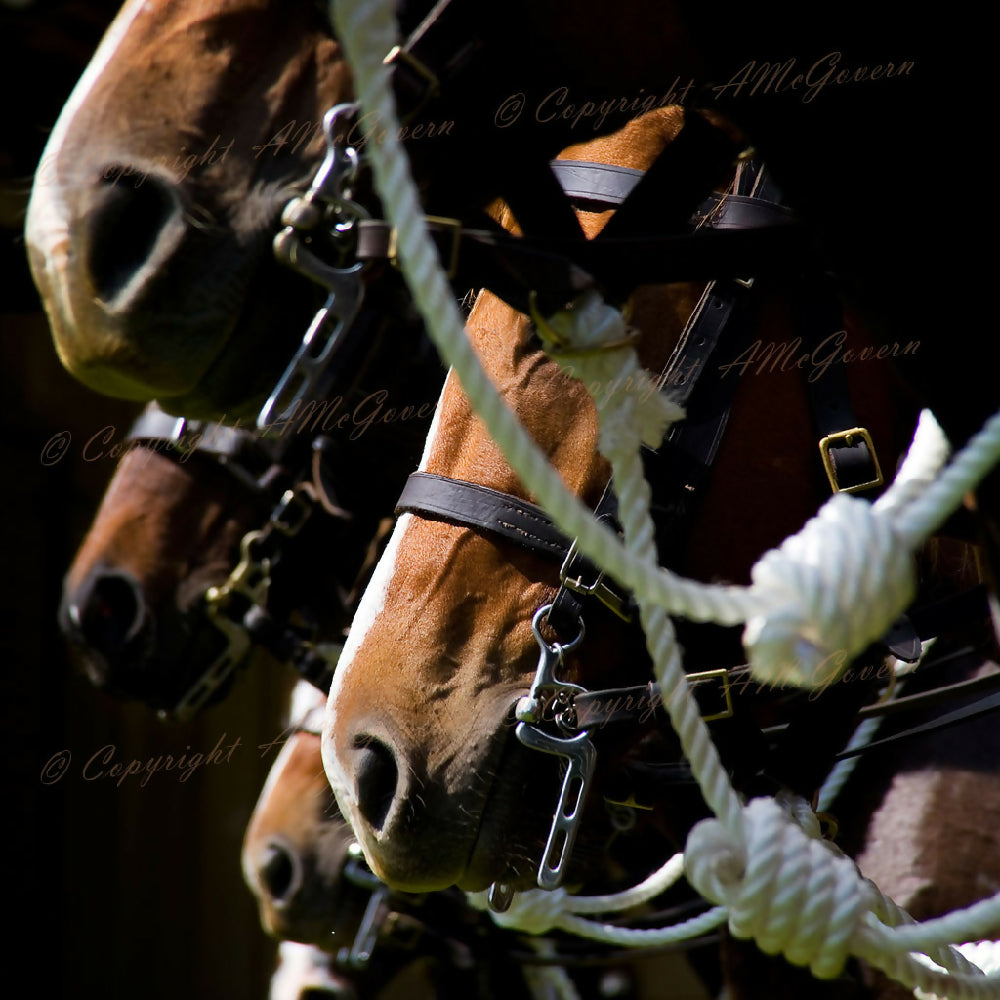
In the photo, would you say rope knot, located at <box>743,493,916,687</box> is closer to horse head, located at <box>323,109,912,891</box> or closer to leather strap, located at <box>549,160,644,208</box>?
horse head, located at <box>323,109,912,891</box>

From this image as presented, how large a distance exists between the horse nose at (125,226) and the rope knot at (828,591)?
40.5 inches

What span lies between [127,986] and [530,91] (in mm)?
4069

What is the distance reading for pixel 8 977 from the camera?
3.84m

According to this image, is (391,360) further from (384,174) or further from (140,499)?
(384,174)

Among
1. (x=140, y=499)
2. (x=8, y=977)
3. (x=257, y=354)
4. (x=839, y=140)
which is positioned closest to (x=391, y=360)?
(x=257, y=354)

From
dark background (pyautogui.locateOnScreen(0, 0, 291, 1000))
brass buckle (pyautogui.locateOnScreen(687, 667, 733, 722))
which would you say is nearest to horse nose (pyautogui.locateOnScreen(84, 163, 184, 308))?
brass buckle (pyautogui.locateOnScreen(687, 667, 733, 722))

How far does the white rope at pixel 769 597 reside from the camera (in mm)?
628

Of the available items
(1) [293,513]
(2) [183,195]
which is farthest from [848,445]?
(1) [293,513]

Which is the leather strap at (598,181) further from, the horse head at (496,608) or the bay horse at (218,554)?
the bay horse at (218,554)

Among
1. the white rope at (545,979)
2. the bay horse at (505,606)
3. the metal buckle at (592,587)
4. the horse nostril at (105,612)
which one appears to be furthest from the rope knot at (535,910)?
the horse nostril at (105,612)

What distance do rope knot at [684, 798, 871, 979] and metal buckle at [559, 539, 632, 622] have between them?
43 centimetres

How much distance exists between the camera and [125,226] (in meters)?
1.47

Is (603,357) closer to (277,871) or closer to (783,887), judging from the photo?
(783,887)

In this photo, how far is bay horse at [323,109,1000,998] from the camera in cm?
112
